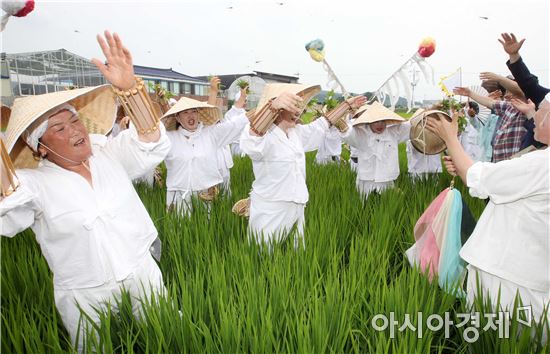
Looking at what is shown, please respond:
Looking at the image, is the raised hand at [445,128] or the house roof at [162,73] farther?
the house roof at [162,73]

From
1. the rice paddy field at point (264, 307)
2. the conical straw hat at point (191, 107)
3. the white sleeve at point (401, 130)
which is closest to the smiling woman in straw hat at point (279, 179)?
the rice paddy field at point (264, 307)

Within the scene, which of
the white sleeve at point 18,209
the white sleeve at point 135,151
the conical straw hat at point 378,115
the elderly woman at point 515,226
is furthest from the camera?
the conical straw hat at point 378,115

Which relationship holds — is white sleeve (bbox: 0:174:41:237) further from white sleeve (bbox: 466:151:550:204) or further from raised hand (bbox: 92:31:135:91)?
white sleeve (bbox: 466:151:550:204)

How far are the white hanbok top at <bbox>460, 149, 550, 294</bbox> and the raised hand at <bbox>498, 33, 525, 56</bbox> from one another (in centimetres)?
170

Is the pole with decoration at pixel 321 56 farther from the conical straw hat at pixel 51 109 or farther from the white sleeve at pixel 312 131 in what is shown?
the conical straw hat at pixel 51 109

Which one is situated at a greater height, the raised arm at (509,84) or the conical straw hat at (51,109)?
the raised arm at (509,84)

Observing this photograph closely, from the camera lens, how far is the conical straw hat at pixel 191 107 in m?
3.18

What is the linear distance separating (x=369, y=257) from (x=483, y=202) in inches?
76.3

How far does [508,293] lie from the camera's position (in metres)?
1.36

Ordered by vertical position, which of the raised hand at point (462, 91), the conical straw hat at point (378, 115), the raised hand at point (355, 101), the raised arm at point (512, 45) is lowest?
the conical straw hat at point (378, 115)

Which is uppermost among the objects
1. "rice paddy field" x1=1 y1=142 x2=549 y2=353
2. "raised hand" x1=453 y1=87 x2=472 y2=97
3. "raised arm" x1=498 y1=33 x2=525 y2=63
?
"raised arm" x1=498 y1=33 x2=525 y2=63

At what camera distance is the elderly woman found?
1227 millimetres

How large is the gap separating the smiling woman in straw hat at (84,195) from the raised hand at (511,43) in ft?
8.13

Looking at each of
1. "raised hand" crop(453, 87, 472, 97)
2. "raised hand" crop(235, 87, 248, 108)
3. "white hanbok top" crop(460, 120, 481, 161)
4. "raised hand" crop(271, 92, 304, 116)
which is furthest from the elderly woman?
"white hanbok top" crop(460, 120, 481, 161)
